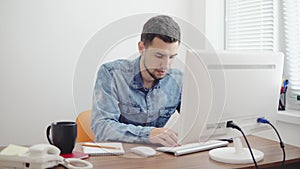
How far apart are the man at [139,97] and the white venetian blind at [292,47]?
96 centimetres

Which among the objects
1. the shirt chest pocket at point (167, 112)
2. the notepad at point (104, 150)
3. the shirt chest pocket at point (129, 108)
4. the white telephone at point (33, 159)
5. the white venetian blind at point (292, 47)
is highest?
the white venetian blind at point (292, 47)

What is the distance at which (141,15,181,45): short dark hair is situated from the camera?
1.25 meters

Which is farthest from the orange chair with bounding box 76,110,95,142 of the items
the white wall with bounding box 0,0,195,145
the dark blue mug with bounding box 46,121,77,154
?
the white wall with bounding box 0,0,195,145

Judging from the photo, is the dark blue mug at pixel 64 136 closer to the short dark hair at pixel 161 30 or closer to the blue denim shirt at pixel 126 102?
the blue denim shirt at pixel 126 102

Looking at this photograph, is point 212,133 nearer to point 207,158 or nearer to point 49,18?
point 207,158

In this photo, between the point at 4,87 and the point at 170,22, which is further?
the point at 4,87

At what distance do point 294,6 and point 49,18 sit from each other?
1.47 m

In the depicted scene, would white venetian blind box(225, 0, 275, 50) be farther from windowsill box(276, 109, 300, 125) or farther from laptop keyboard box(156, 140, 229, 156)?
laptop keyboard box(156, 140, 229, 156)

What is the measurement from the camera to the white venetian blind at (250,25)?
2.29 m

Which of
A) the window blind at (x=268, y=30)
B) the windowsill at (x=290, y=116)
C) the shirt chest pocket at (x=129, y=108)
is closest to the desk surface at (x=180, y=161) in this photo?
the shirt chest pocket at (x=129, y=108)

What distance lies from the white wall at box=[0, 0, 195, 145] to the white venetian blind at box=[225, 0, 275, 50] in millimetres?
896

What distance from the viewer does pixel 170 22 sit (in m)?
1.27

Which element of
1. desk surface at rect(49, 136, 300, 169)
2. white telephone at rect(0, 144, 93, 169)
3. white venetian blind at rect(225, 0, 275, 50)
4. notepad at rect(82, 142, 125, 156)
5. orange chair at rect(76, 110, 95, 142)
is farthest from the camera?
white venetian blind at rect(225, 0, 275, 50)

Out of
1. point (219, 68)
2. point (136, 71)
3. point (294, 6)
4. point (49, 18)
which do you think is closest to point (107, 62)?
point (136, 71)
